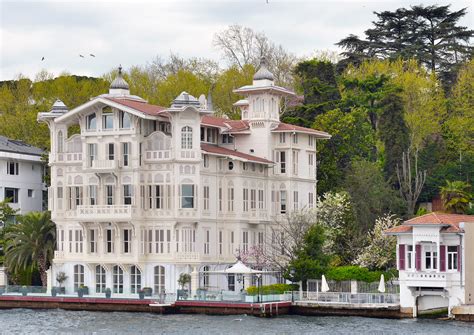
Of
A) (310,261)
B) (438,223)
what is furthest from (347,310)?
(438,223)

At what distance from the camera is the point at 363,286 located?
70250mm

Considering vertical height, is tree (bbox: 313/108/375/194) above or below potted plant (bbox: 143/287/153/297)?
above

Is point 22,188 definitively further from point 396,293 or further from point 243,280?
point 396,293

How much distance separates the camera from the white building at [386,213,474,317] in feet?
212

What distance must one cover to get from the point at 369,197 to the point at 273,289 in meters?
17.3

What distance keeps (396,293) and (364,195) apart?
696 inches

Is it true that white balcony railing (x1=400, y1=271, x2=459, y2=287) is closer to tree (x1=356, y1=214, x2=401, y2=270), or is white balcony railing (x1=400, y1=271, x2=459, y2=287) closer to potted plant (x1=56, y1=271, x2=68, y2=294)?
tree (x1=356, y1=214, x2=401, y2=270)

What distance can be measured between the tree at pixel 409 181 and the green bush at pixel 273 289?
18.1 meters

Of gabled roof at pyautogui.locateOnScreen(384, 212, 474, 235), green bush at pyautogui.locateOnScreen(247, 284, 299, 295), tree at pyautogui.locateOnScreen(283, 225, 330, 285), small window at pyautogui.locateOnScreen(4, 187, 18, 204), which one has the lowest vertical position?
green bush at pyautogui.locateOnScreen(247, 284, 299, 295)

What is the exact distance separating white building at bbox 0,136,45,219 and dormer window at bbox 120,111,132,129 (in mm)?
14937

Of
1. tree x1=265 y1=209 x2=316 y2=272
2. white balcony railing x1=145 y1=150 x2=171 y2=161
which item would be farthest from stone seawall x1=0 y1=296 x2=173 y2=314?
white balcony railing x1=145 y1=150 x2=171 y2=161

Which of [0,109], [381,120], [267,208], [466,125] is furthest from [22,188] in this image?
[466,125]

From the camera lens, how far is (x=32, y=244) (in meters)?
79.2

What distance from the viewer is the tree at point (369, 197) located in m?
83.7
